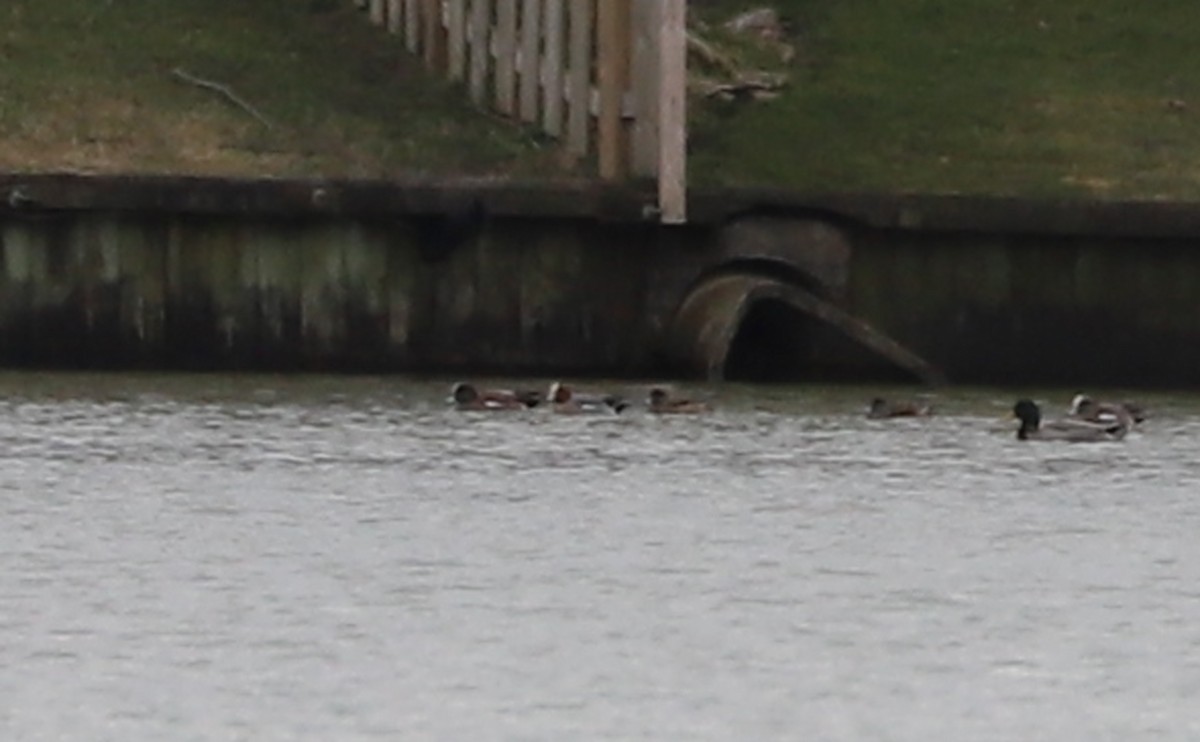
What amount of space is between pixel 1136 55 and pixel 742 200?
20.5ft

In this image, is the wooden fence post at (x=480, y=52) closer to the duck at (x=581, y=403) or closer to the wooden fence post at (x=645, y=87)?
the wooden fence post at (x=645, y=87)

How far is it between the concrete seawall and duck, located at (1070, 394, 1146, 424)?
1787 mm

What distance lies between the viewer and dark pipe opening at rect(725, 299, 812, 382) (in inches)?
1159

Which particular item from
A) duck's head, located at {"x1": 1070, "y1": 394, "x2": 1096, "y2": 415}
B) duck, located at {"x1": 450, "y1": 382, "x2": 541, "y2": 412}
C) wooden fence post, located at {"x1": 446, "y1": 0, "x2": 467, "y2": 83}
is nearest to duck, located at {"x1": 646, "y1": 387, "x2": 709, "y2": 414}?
duck, located at {"x1": 450, "y1": 382, "x2": 541, "y2": 412}

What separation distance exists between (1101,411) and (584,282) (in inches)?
165

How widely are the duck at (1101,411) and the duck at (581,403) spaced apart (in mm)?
2795

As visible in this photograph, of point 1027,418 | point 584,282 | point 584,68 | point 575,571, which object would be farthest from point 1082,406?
point 575,571

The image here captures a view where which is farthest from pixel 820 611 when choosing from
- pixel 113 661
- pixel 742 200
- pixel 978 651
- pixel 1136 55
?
pixel 1136 55

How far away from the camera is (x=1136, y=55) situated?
34188mm

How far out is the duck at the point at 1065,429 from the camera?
25.9 metres

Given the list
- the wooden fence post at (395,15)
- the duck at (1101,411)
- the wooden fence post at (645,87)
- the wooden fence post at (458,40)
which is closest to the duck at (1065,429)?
the duck at (1101,411)

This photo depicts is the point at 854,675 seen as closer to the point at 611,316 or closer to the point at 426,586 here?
the point at 426,586

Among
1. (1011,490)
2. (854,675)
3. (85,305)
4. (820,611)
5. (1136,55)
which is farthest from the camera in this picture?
(1136,55)

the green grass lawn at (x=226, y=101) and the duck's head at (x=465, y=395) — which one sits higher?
the green grass lawn at (x=226, y=101)
